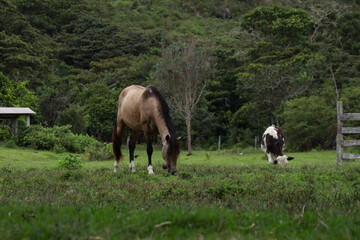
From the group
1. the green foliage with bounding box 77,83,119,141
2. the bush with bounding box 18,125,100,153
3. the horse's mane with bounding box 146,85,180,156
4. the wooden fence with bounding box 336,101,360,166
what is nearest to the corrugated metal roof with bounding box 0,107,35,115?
the bush with bounding box 18,125,100,153

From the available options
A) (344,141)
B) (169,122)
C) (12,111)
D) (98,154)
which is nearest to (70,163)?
(169,122)

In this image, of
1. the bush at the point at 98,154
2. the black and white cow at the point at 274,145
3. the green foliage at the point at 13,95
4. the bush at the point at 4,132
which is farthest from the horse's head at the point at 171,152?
the green foliage at the point at 13,95

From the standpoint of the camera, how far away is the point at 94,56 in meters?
46.4

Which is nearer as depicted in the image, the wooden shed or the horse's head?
the horse's head

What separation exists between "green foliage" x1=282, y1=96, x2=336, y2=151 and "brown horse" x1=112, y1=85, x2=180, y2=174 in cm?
1708

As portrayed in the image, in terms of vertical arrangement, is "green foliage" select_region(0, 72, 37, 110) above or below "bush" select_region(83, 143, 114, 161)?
above

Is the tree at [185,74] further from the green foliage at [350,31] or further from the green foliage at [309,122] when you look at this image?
the green foliage at [350,31]

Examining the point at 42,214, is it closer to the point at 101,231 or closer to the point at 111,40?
the point at 101,231

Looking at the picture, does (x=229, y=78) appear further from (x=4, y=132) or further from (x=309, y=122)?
(x=4, y=132)

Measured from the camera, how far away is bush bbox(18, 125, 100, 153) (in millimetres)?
20281

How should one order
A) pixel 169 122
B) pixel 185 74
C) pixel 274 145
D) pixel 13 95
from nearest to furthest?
pixel 169 122 < pixel 274 145 < pixel 13 95 < pixel 185 74

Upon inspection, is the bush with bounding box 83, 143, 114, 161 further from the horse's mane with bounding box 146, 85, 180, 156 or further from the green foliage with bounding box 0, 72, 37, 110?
the green foliage with bounding box 0, 72, 37, 110

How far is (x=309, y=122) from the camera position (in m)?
25.2

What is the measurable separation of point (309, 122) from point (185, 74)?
9.43 metres
